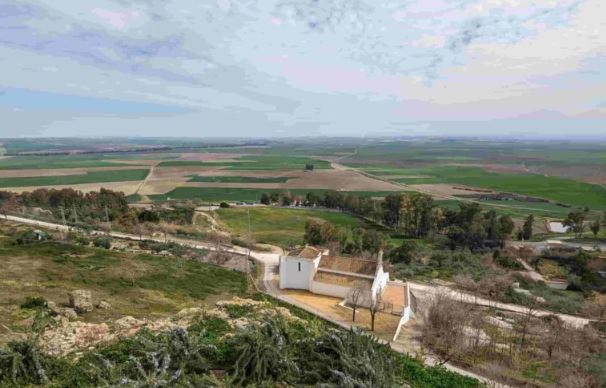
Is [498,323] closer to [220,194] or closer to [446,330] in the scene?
[446,330]

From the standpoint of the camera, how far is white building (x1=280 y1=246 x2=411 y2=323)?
1211 inches

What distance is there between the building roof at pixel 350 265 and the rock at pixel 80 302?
18160 mm

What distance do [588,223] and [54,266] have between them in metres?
89.6

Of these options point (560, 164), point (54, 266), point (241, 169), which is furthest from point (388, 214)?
point (560, 164)

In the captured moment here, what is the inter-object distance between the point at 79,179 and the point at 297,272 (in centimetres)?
11776

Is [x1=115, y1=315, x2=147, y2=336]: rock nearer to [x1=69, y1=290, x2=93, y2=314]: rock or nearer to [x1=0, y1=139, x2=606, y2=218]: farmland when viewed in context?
[x1=69, y1=290, x2=93, y2=314]: rock

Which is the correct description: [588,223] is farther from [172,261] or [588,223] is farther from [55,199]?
[55,199]

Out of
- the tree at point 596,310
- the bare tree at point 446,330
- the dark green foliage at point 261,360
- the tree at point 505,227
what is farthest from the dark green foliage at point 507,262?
the dark green foliage at point 261,360

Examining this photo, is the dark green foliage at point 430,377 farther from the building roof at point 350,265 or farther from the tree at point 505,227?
the tree at point 505,227

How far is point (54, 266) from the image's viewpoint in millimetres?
31266

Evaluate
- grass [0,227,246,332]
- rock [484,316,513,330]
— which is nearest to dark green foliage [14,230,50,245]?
grass [0,227,246,332]

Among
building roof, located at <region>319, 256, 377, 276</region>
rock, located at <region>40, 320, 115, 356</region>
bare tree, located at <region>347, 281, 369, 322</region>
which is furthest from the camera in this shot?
building roof, located at <region>319, 256, 377, 276</region>

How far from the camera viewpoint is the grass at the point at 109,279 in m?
24.2

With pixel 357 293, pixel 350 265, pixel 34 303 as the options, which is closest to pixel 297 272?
pixel 350 265
